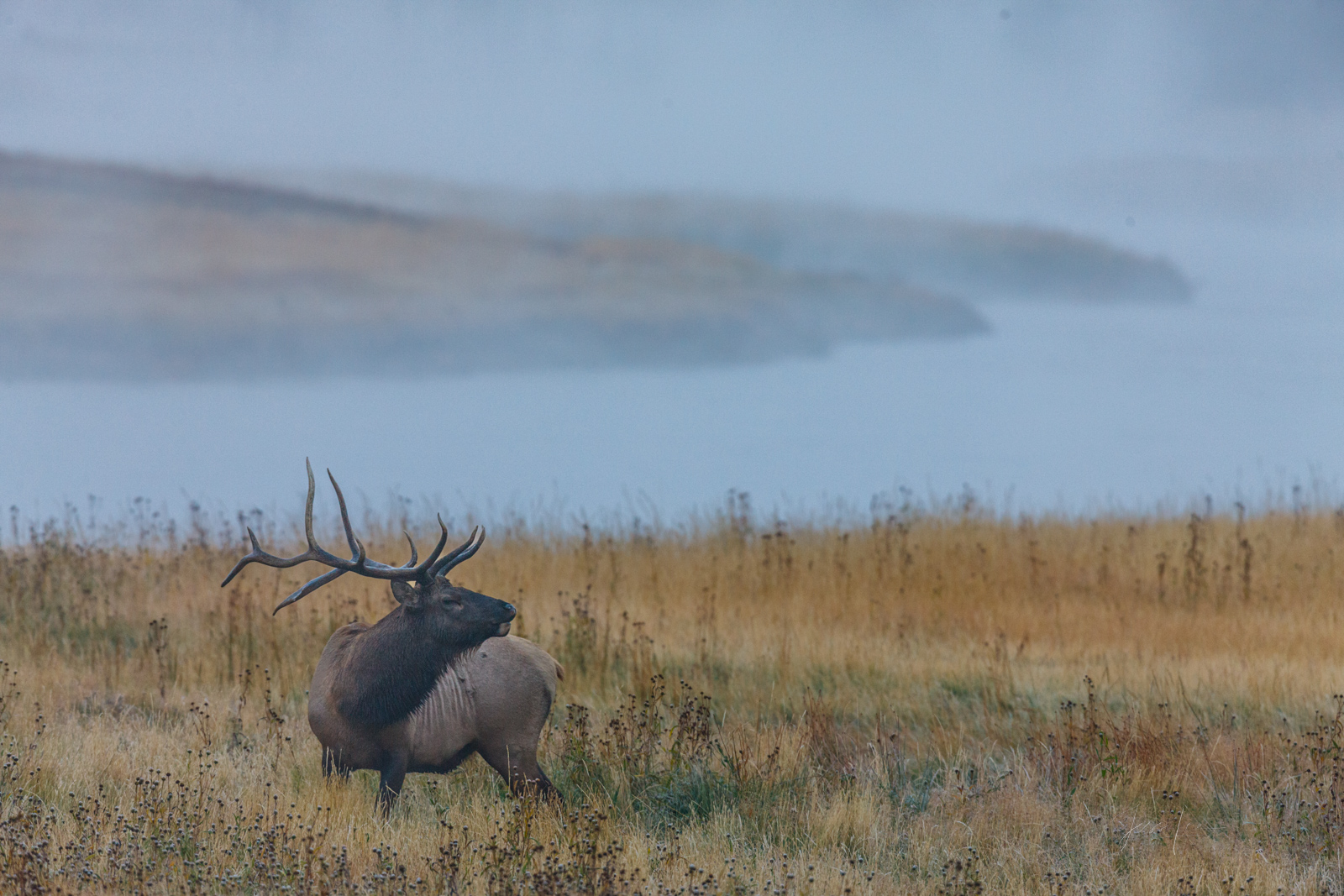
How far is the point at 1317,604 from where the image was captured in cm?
1112

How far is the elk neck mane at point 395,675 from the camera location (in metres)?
5.45

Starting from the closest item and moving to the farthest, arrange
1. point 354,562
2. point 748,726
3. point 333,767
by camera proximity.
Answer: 1. point 354,562
2. point 333,767
3. point 748,726

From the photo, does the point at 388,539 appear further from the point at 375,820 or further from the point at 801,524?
the point at 375,820

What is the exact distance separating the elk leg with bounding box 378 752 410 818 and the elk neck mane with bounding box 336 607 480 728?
0.58ft

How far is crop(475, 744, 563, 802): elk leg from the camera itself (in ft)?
18.5

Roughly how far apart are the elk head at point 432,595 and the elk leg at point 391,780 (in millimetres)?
564

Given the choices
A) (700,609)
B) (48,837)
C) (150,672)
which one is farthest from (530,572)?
(48,837)

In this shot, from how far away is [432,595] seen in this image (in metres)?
5.50

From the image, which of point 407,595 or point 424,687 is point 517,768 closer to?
point 424,687

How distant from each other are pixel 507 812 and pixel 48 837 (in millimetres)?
1936

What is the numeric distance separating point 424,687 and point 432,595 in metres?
0.41

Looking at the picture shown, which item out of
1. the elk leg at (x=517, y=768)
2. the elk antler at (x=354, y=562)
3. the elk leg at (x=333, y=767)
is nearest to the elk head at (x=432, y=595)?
the elk antler at (x=354, y=562)

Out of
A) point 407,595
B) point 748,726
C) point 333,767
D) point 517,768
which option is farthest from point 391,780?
point 748,726

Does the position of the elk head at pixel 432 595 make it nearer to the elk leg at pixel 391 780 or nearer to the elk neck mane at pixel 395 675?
the elk neck mane at pixel 395 675
